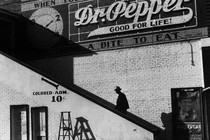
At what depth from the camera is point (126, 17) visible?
45.4ft

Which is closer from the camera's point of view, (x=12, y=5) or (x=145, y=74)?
(x=145, y=74)

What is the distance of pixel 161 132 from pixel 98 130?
2986 millimetres

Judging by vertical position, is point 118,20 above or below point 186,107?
above

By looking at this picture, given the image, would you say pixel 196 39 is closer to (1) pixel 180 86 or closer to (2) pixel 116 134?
(1) pixel 180 86

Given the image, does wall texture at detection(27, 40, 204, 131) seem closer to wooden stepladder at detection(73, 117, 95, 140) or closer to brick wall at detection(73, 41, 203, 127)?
brick wall at detection(73, 41, 203, 127)

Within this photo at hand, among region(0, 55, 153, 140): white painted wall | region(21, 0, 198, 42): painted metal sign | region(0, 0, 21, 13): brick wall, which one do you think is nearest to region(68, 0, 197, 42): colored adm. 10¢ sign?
region(21, 0, 198, 42): painted metal sign

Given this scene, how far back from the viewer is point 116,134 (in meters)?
10.7

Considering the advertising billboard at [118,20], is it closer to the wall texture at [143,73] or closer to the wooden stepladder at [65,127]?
the wall texture at [143,73]

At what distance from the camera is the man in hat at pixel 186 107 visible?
40.7 feet

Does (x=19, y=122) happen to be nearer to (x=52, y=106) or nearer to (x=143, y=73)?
(x=52, y=106)

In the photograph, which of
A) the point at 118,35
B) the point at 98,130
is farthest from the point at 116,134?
the point at 118,35

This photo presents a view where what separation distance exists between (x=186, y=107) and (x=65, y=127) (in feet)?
14.9

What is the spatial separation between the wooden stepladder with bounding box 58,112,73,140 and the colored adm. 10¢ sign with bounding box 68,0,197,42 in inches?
170

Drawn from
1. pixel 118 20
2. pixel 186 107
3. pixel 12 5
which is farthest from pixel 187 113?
pixel 12 5
